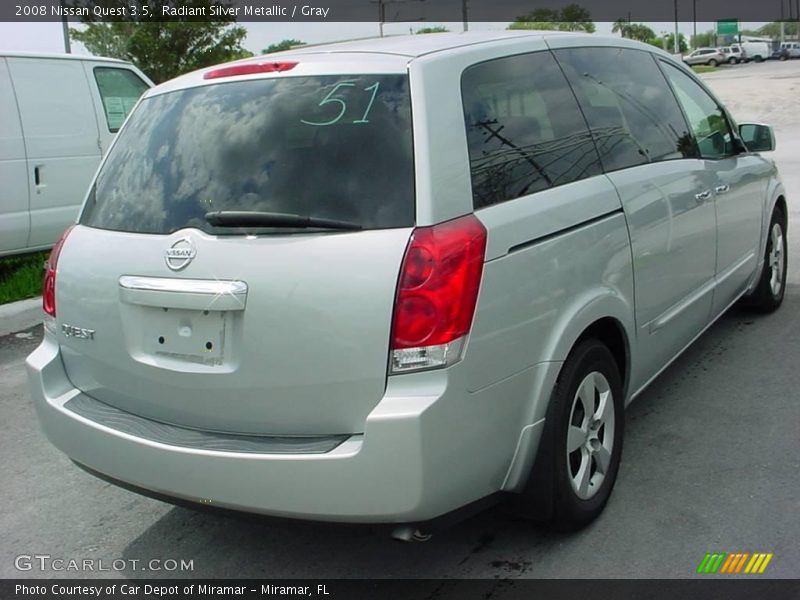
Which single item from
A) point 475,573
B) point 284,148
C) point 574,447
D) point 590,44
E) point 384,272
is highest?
point 590,44

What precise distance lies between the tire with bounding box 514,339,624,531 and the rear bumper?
0.61 ft

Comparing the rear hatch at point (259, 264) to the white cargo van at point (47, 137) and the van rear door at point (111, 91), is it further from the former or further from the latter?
the van rear door at point (111, 91)

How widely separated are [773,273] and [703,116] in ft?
5.32

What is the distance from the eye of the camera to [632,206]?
3555 millimetres

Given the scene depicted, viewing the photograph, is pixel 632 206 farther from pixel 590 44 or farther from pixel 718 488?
pixel 718 488

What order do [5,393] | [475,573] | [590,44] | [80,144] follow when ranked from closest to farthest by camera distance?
[475,573] < [590,44] < [5,393] < [80,144]

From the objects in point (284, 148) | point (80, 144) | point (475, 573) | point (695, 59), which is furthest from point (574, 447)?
point (695, 59)

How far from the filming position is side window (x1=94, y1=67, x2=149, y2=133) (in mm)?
8586

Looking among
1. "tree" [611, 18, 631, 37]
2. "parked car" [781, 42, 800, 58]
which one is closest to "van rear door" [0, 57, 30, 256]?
"parked car" [781, 42, 800, 58]

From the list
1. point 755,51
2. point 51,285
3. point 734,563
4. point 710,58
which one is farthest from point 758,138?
point 755,51

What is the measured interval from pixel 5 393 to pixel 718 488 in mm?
4243

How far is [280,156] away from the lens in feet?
9.13

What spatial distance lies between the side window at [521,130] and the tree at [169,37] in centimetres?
1877

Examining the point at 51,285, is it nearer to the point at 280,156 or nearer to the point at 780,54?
the point at 280,156
